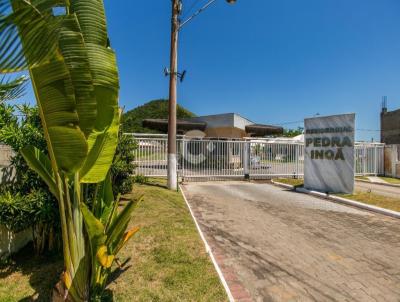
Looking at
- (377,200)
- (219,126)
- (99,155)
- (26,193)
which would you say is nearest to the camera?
(99,155)

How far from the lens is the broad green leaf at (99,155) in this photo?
3086 mm

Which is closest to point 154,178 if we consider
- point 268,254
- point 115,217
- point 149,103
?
point 268,254

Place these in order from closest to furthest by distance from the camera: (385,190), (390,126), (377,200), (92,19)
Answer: (92,19), (377,200), (385,190), (390,126)

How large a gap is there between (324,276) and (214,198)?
6.33 m

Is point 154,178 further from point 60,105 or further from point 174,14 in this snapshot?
point 60,105

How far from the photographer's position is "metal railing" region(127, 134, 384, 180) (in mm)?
14094

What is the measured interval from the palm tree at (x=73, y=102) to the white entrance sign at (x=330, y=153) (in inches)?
400

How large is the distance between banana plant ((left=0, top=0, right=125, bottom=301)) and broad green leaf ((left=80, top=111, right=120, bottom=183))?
0.03 ft

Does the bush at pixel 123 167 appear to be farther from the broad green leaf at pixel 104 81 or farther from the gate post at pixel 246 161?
the gate post at pixel 246 161

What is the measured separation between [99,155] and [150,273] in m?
2.10

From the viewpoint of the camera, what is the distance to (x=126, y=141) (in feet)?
27.2

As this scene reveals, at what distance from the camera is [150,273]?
13.9 ft

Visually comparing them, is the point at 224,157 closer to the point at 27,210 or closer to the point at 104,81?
the point at 27,210

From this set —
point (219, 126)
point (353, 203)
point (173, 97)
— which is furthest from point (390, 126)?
point (173, 97)
